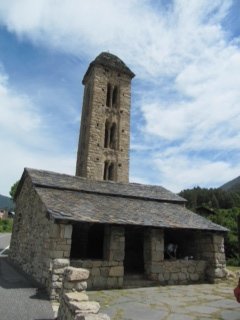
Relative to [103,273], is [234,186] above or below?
above

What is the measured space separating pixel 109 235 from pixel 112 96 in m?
20.8

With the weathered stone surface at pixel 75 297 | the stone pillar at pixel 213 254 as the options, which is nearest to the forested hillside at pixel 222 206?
the stone pillar at pixel 213 254

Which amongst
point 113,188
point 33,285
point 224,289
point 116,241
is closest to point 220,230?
point 224,289

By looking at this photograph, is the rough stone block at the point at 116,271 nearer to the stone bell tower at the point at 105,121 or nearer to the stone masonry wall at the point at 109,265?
the stone masonry wall at the point at 109,265

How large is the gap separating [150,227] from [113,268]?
2045 millimetres

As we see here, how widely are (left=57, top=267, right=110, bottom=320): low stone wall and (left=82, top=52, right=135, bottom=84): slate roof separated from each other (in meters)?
24.9

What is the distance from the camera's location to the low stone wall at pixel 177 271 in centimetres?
1081

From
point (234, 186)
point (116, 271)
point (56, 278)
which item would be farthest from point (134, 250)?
point (234, 186)

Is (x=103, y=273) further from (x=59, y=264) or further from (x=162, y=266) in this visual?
(x=162, y=266)

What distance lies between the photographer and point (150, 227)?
36.4ft

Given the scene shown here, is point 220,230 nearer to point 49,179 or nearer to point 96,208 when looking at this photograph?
point 96,208

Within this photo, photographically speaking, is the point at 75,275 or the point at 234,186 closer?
the point at 75,275

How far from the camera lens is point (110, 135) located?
28.1 meters

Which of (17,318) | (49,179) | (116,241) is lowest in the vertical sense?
(17,318)
